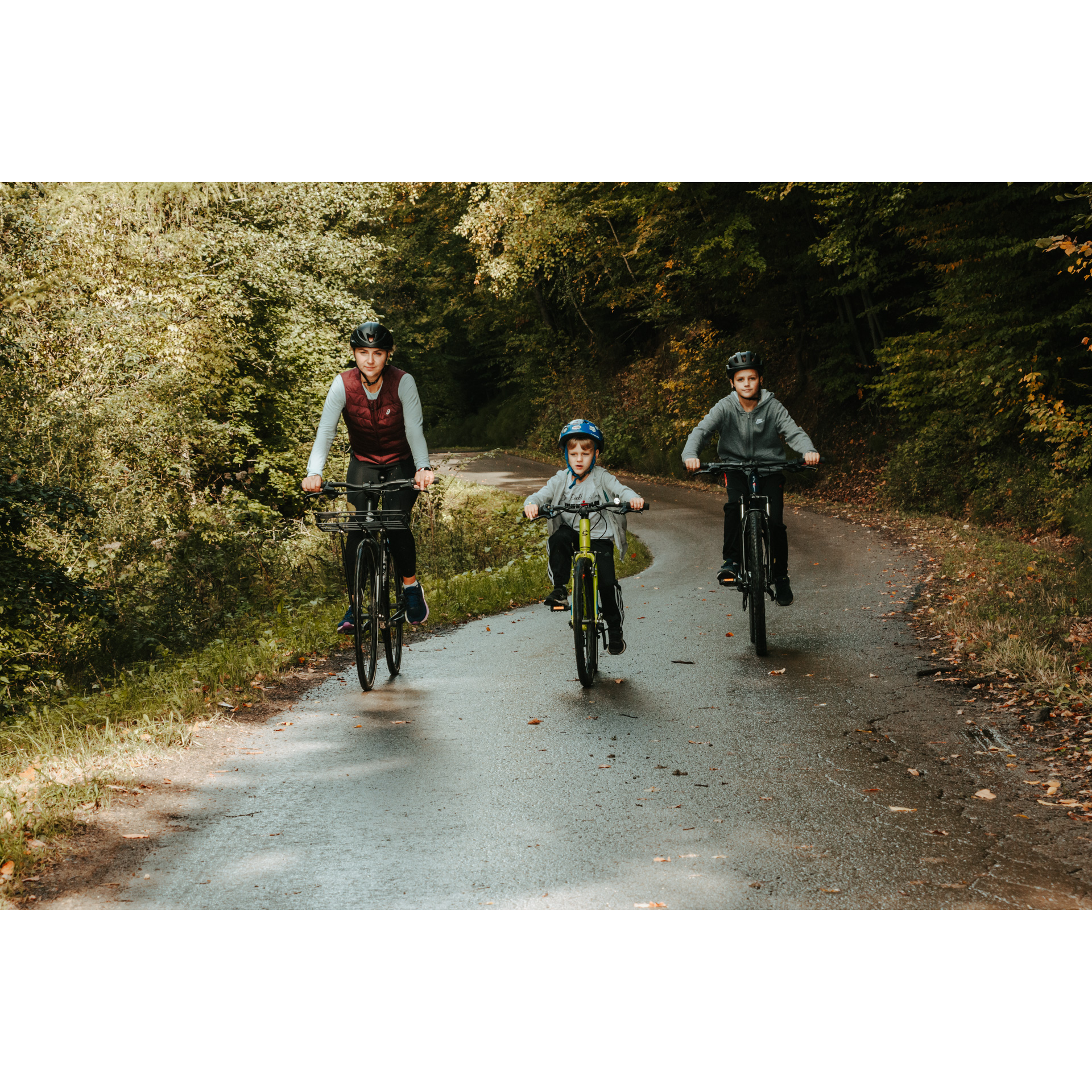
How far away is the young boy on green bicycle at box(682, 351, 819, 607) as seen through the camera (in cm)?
865

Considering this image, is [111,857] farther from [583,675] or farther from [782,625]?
[782,625]

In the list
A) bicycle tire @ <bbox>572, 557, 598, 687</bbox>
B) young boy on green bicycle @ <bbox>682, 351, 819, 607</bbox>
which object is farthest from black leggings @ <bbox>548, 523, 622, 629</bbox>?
young boy on green bicycle @ <bbox>682, 351, 819, 607</bbox>

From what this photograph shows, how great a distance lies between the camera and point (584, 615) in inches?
298

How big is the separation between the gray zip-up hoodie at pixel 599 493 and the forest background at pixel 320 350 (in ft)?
16.0

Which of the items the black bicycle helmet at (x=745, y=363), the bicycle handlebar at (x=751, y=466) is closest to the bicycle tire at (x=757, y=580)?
the bicycle handlebar at (x=751, y=466)

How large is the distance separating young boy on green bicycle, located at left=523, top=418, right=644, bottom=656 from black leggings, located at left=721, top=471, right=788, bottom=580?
126 centimetres

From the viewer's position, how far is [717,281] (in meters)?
29.5

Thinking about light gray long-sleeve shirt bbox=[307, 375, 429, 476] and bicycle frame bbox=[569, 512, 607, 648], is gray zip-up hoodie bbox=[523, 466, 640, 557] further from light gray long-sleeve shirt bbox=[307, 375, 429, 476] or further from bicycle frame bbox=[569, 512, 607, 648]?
light gray long-sleeve shirt bbox=[307, 375, 429, 476]

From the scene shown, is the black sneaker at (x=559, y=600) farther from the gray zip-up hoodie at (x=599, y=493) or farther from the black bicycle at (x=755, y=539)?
the black bicycle at (x=755, y=539)

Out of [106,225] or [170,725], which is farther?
[106,225]

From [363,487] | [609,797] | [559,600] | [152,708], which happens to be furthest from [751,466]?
[152,708]

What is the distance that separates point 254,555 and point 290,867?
1230cm

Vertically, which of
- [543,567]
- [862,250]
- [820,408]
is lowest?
[543,567]

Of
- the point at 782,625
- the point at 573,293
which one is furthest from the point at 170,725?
the point at 573,293
